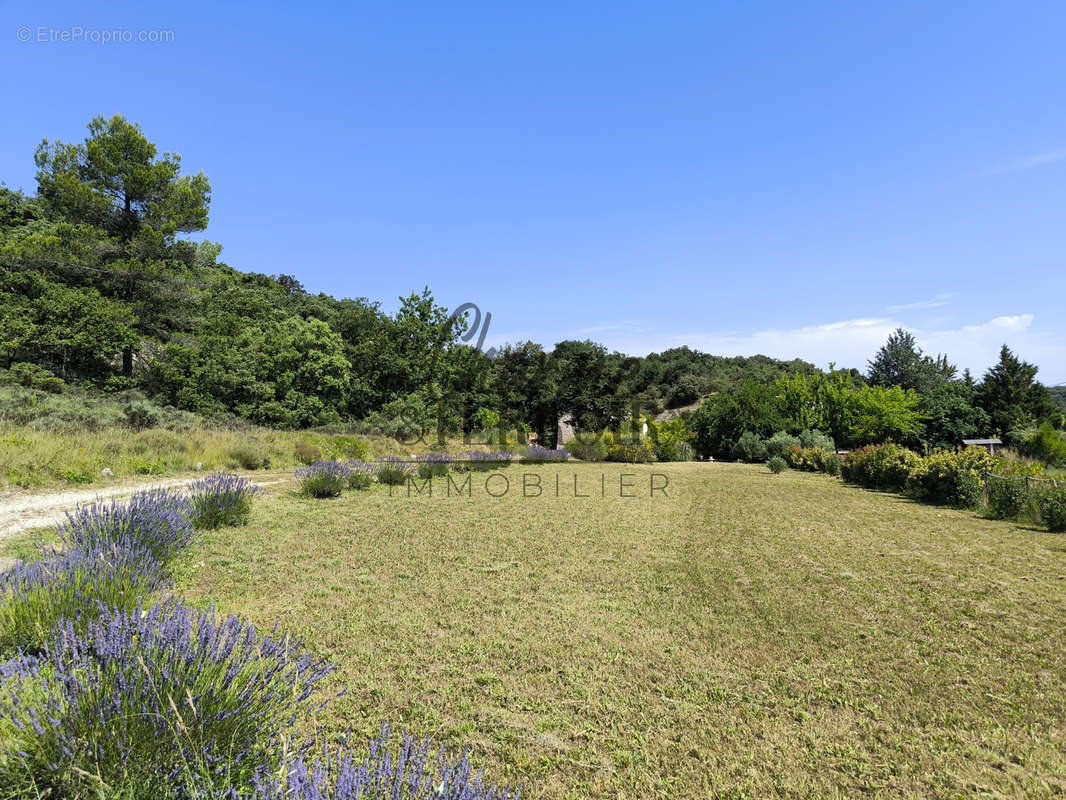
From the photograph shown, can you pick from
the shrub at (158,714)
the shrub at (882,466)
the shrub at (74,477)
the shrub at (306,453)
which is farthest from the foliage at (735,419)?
the shrub at (158,714)

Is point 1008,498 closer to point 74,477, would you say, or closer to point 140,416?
point 74,477

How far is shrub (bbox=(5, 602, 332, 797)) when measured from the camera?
5.36 feet

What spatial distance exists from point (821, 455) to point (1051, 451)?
8662 mm

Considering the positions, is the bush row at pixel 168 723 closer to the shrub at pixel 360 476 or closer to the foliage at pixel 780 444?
the shrub at pixel 360 476

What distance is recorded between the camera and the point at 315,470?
1001cm

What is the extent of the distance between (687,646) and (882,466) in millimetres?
12217

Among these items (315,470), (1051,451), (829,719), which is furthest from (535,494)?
(1051,451)

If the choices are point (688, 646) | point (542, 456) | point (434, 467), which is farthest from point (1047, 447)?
point (688, 646)

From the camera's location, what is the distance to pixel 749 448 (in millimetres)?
21703

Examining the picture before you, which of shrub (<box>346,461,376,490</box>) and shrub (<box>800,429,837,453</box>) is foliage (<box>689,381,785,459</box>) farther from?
shrub (<box>346,461,376,490</box>)

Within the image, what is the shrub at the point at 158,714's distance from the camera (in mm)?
1633

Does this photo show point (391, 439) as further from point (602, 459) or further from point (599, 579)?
point (599, 579)

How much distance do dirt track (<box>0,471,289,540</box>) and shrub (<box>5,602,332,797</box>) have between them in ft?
14.5

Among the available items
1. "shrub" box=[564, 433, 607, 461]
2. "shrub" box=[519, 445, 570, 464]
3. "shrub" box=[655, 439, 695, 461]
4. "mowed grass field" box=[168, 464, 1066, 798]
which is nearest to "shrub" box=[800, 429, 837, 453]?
"shrub" box=[655, 439, 695, 461]
